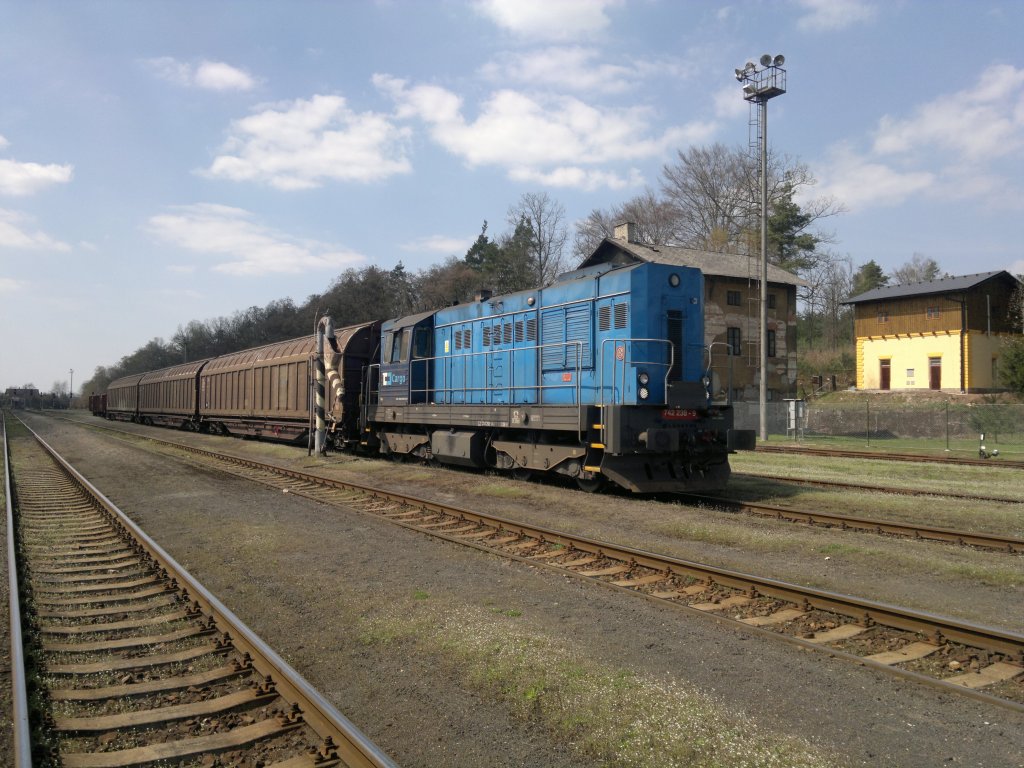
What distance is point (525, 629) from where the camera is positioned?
545 centimetres

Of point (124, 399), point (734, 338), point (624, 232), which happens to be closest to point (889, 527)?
point (734, 338)

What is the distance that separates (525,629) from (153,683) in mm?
2597

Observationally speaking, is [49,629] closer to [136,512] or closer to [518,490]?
[136,512]

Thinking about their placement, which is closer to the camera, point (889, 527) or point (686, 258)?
point (889, 527)

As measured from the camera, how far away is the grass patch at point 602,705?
141 inches

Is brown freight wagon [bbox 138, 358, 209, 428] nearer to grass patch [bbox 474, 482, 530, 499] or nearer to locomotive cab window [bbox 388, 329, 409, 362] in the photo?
locomotive cab window [bbox 388, 329, 409, 362]

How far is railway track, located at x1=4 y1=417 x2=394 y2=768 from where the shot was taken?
3615 millimetres

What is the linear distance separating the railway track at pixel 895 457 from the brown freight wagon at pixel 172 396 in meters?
25.5

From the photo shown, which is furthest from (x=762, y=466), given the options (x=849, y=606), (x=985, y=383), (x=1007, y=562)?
(x=985, y=383)

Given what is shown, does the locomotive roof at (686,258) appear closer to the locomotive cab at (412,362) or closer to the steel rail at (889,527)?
the locomotive cab at (412,362)

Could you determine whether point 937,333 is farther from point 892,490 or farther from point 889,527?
point 889,527

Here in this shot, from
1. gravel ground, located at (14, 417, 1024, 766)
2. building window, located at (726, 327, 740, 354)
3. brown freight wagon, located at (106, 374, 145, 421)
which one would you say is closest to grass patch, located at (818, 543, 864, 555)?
gravel ground, located at (14, 417, 1024, 766)

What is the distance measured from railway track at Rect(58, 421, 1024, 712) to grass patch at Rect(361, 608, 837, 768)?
1375 mm

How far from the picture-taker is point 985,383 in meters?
39.7
